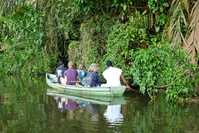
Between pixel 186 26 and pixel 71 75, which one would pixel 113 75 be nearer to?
pixel 71 75

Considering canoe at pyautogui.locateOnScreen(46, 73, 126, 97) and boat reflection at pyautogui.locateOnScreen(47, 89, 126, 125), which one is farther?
canoe at pyautogui.locateOnScreen(46, 73, 126, 97)

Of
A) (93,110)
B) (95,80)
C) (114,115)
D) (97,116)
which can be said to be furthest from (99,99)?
(97,116)

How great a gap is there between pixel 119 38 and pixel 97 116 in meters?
5.15

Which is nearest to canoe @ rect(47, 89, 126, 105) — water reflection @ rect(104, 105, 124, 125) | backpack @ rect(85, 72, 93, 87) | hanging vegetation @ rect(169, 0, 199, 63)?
backpack @ rect(85, 72, 93, 87)

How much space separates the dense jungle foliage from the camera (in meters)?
9.52

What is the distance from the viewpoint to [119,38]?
12.7 m

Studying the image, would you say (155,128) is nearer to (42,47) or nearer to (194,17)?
(194,17)

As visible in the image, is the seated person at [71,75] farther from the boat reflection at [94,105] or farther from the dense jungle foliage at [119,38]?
the dense jungle foliage at [119,38]

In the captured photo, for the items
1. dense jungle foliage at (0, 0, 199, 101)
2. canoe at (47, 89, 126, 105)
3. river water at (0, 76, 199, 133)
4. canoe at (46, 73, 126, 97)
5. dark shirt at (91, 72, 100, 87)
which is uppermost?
dense jungle foliage at (0, 0, 199, 101)

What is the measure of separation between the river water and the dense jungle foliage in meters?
0.75

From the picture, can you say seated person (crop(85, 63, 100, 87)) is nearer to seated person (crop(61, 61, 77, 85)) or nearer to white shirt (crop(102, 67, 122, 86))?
white shirt (crop(102, 67, 122, 86))

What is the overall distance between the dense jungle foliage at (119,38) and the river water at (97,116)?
75 centimetres

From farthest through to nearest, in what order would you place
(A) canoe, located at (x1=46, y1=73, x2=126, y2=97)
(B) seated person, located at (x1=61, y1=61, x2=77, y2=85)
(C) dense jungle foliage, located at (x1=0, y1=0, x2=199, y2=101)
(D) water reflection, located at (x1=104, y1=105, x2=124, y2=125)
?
(B) seated person, located at (x1=61, y1=61, x2=77, y2=85), (A) canoe, located at (x1=46, y1=73, x2=126, y2=97), (C) dense jungle foliage, located at (x1=0, y1=0, x2=199, y2=101), (D) water reflection, located at (x1=104, y1=105, x2=124, y2=125)

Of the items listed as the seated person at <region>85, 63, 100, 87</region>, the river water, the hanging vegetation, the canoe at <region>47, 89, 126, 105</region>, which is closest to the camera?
the river water
